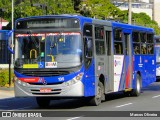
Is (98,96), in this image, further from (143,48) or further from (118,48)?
(143,48)

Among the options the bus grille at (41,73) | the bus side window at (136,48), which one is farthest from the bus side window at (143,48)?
the bus grille at (41,73)

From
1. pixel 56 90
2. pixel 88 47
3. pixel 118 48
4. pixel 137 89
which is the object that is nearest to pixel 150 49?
pixel 137 89

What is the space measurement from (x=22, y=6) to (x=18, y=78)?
49.0 metres

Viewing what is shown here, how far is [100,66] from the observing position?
1970 centimetres

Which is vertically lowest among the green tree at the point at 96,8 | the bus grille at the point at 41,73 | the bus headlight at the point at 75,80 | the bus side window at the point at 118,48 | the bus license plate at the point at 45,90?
the bus license plate at the point at 45,90

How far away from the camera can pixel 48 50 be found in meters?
18.0

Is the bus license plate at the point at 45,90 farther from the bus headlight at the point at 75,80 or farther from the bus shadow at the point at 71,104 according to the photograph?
the bus shadow at the point at 71,104

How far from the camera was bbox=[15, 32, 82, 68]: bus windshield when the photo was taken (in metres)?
17.8

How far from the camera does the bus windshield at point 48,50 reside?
17766 mm

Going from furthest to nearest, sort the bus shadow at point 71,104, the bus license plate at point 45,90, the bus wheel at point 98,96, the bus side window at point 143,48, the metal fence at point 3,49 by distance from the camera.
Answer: the metal fence at point 3,49 < the bus side window at point 143,48 < the bus shadow at point 71,104 < the bus wheel at point 98,96 < the bus license plate at point 45,90

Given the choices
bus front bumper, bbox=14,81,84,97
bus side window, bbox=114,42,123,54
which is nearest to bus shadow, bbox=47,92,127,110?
bus front bumper, bbox=14,81,84,97

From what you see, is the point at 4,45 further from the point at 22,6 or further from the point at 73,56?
the point at 73,56

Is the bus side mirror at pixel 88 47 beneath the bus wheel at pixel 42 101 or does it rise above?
above

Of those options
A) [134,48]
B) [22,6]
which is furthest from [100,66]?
[22,6]
